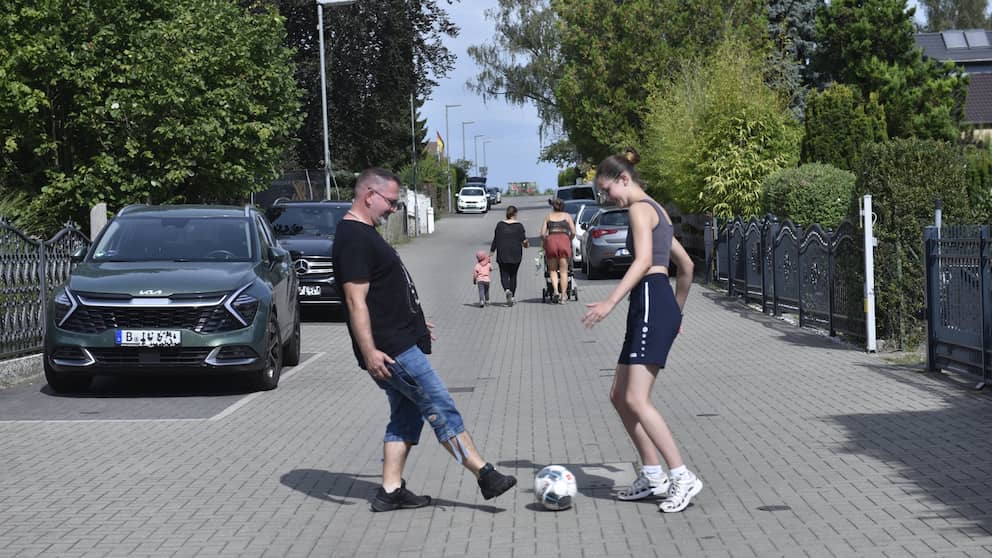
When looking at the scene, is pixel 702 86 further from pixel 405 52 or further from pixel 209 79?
pixel 209 79

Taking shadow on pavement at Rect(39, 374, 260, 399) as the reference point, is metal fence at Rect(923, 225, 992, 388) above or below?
above

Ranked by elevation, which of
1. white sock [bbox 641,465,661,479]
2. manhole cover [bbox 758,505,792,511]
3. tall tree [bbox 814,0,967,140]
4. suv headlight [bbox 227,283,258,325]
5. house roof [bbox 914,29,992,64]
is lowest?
manhole cover [bbox 758,505,792,511]

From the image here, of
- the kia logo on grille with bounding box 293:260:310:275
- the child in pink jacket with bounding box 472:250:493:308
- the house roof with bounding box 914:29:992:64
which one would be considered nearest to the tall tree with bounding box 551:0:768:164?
the child in pink jacket with bounding box 472:250:493:308

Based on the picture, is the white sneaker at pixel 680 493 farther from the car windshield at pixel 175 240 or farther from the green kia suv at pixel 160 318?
the car windshield at pixel 175 240

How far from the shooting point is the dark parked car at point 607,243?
2956cm

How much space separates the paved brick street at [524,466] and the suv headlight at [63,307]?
30.4 inches

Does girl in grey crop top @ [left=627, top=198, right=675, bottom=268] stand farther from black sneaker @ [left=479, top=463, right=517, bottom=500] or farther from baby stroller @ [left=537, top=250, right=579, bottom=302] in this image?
baby stroller @ [left=537, top=250, right=579, bottom=302]

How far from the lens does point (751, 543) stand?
6.41m

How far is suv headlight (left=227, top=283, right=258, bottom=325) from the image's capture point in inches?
487

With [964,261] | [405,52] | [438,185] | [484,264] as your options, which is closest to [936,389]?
[964,261]

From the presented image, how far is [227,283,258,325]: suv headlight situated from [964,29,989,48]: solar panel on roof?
71.7m

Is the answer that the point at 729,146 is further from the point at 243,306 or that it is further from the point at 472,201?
the point at 472,201

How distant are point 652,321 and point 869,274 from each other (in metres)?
8.31

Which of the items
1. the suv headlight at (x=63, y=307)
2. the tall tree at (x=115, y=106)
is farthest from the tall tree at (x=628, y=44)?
the suv headlight at (x=63, y=307)
